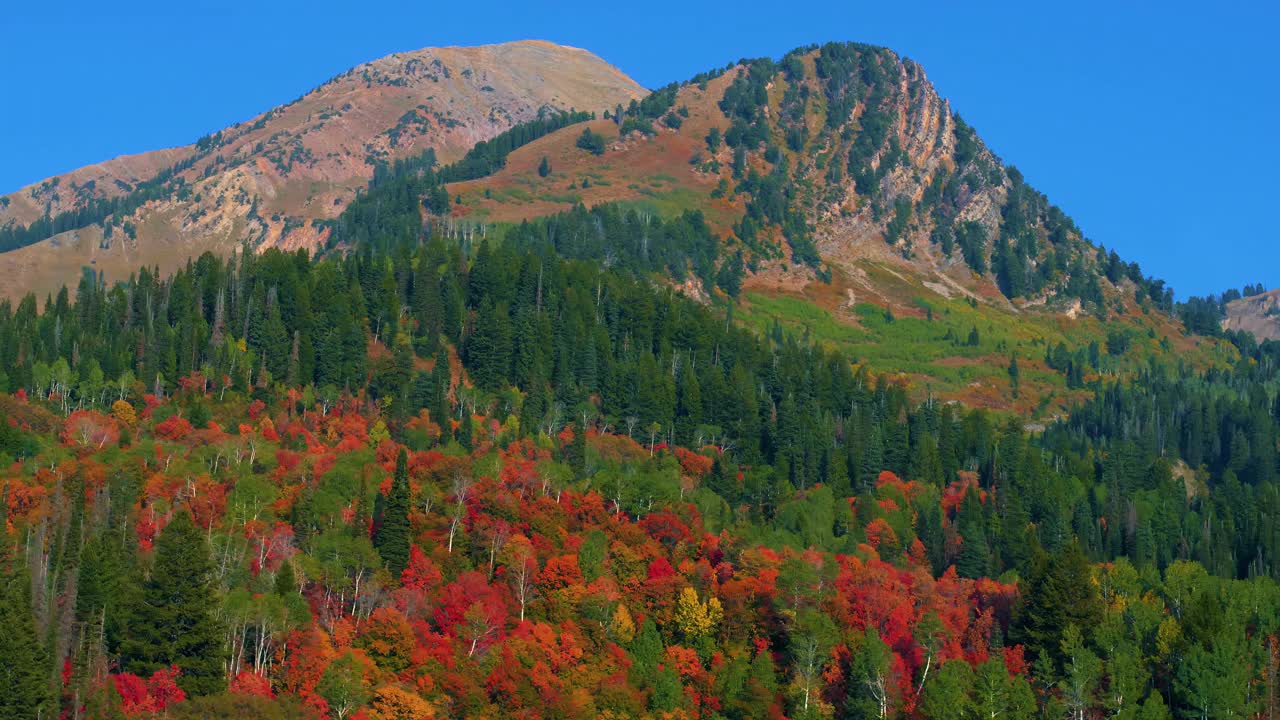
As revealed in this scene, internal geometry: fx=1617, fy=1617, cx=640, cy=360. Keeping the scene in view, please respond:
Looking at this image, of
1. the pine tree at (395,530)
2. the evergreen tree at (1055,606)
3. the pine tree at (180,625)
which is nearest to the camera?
the pine tree at (180,625)

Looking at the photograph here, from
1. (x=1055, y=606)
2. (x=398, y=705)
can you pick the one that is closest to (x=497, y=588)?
(x=398, y=705)

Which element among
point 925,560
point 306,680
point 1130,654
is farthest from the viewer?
point 925,560

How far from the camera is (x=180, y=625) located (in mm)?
121125

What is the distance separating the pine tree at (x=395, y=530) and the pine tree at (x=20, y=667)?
38339mm

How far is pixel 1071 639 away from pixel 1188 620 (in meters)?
9.92

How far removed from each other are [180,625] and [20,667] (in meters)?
14.5

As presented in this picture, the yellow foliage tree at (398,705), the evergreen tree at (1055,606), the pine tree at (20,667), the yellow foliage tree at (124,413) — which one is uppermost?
the yellow foliage tree at (124,413)

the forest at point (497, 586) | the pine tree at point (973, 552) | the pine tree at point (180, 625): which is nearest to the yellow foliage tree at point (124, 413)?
the forest at point (497, 586)

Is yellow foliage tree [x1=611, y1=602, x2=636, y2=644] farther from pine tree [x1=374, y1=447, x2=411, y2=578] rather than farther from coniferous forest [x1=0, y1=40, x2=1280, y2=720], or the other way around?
pine tree [x1=374, y1=447, x2=411, y2=578]

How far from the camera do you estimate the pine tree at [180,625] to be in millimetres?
119188

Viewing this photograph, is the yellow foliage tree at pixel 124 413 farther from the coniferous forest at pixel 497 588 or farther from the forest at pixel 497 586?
the coniferous forest at pixel 497 588

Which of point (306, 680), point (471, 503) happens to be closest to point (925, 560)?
point (471, 503)

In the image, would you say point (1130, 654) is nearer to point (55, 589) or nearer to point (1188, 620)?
point (1188, 620)

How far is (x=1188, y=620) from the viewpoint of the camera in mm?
136750
